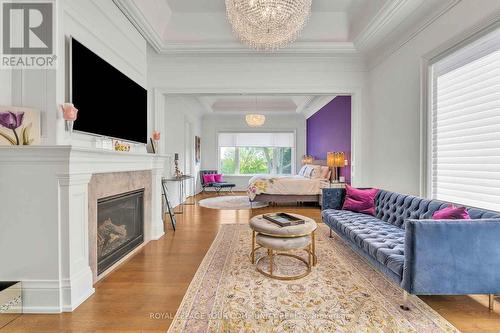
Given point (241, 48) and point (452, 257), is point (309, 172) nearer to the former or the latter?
point (241, 48)

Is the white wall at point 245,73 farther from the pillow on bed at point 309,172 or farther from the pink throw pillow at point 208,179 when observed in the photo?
the pink throw pillow at point 208,179

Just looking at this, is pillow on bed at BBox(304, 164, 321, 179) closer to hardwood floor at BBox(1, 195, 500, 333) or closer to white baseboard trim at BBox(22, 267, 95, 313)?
hardwood floor at BBox(1, 195, 500, 333)

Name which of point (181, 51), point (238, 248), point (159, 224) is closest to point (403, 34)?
point (181, 51)

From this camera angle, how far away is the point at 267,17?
244 centimetres

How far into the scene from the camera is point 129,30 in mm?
3262

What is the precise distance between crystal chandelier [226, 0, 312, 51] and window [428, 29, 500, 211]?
1.78 meters

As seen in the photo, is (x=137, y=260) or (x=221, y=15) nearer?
(x=137, y=260)

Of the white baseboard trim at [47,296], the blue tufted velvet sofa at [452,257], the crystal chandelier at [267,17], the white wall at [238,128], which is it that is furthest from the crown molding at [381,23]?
the white wall at [238,128]

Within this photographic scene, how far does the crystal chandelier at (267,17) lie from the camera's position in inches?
93.4

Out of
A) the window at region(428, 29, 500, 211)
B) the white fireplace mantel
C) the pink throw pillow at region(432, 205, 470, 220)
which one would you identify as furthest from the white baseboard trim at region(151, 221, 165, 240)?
the window at region(428, 29, 500, 211)

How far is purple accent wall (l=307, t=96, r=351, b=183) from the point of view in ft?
19.2

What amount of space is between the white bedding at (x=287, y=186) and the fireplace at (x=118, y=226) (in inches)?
122

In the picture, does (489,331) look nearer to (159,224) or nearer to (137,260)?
(137,260)

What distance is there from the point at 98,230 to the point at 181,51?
3.05 metres
